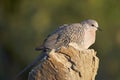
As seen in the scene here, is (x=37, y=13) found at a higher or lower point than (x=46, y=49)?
lower

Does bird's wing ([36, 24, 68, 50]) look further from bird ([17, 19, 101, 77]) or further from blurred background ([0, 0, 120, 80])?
blurred background ([0, 0, 120, 80])

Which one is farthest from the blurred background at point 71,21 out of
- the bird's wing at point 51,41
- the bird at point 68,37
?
the bird's wing at point 51,41

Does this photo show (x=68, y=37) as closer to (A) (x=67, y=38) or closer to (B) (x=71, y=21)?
(A) (x=67, y=38)

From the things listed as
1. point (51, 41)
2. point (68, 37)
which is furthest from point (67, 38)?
point (51, 41)

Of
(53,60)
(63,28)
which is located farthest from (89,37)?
(53,60)

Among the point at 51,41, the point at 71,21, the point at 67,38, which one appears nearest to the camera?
the point at 51,41

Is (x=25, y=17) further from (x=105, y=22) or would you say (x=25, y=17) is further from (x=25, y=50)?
(x=105, y=22)

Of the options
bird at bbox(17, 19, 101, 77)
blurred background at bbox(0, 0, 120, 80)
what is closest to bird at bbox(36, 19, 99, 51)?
bird at bbox(17, 19, 101, 77)

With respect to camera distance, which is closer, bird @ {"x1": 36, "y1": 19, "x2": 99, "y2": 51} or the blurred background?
bird @ {"x1": 36, "y1": 19, "x2": 99, "y2": 51}

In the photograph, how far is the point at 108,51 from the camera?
584 inches

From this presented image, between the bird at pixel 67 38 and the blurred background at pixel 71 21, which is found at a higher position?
the bird at pixel 67 38

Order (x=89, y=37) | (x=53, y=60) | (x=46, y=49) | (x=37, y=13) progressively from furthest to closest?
(x=37, y=13) → (x=89, y=37) → (x=46, y=49) → (x=53, y=60)

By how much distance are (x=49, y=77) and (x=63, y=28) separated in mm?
1666

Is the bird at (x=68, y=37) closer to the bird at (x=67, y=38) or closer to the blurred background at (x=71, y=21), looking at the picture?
the bird at (x=67, y=38)
